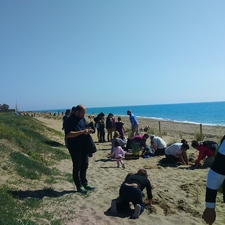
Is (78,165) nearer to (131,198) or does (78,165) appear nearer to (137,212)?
(131,198)

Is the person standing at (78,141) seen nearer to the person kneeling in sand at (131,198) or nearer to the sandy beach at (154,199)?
the sandy beach at (154,199)

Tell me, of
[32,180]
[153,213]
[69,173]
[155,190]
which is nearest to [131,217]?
[153,213]

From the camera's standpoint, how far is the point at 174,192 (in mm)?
7051

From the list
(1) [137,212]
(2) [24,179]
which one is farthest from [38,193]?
(1) [137,212]

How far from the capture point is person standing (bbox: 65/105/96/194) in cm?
663

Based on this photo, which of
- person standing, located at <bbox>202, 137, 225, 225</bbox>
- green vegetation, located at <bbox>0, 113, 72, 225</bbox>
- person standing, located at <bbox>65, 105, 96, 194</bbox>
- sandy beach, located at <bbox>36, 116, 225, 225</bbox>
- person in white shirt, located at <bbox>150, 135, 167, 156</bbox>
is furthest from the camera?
person in white shirt, located at <bbox>150, 135, 167, 156</bbox>

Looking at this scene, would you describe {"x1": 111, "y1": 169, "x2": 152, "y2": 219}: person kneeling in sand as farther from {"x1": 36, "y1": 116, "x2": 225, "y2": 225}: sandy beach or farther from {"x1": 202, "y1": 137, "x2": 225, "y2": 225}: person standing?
{"x1": 202, "y1": 137, "x2": 225, "y2": 225}: person standing

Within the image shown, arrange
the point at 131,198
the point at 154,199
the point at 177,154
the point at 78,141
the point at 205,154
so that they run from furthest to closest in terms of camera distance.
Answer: the point at 177,154, the point at 205,154, the point at 78,141, the point at 154,199, the point at 131,198

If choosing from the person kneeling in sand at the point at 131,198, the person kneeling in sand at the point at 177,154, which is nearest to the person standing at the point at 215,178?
the person kneeling in sand at the point at 131,198

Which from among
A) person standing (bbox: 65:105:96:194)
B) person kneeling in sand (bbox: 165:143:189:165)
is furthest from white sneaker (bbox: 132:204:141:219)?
person kneeling in sand (bbox: 165:143:189:165)

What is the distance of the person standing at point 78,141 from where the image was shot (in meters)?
6.63

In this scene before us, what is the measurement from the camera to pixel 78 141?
6660 mm

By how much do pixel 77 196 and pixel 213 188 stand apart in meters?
4.28

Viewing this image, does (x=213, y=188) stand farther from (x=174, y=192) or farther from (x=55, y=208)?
(x=174, y=192)
